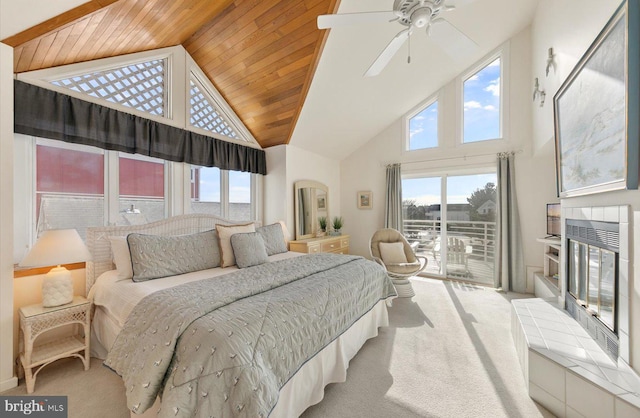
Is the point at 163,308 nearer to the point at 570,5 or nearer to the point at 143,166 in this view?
the point at 143,166

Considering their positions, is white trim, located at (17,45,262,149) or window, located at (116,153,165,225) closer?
white trim, located at (17,45,262,149)

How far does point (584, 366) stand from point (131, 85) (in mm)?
4459

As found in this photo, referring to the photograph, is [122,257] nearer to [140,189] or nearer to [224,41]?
[140,189]

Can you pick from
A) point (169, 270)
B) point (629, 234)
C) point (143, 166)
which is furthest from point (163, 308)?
point (629, 234)

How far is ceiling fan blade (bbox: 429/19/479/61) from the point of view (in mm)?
1774

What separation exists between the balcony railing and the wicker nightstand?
176 inches

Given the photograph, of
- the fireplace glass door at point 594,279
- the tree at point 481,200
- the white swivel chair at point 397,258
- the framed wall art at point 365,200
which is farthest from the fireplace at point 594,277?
the framed wall art at point 365,200

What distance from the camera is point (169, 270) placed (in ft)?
7.18

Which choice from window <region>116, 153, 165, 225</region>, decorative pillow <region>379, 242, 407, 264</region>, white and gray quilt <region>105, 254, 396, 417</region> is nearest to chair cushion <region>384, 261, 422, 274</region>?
decorative pillow <region>379, 242, 407, 264</region>

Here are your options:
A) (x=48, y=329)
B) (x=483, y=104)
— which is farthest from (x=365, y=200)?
(x=48, y=329)

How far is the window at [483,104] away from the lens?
12.9ft

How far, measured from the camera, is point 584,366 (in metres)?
1.49

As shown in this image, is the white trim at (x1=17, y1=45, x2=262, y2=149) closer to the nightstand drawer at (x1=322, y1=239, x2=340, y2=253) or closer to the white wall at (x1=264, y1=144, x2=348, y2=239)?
the white wall at (x1=264, y1=144, x2=348, y2=239)

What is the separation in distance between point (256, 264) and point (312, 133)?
2.43 m
